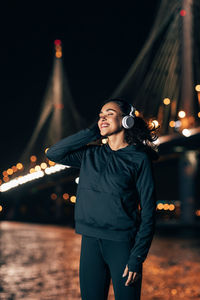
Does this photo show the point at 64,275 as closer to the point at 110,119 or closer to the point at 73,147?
the point at 73,147

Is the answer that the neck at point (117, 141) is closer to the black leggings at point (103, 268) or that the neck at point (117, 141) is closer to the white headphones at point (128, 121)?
the white headphones at point (128, 121)

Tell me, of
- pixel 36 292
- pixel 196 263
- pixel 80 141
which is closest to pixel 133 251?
pixel 80 141

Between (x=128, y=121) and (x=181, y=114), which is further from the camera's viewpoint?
(x=181, y=114)

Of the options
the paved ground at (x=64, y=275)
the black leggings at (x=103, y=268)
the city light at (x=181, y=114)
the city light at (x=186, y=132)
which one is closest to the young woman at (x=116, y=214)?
the black leggings at (x=103, y=268)

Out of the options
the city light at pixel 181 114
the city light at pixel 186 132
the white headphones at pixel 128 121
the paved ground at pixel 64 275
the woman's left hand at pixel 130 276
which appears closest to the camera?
the woman's left hand at pixel 130 276

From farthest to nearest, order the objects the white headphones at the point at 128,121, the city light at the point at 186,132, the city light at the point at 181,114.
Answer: the city light at the point at 181,114 < the city light at the point at 186,132 < the white headphones at the point at 128,121

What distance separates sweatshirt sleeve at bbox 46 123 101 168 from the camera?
9.32 feet

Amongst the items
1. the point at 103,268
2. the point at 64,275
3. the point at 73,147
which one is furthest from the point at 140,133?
the point at 64,275

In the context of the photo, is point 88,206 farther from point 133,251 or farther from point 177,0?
point 177,0

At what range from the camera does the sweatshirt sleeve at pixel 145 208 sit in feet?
8.68

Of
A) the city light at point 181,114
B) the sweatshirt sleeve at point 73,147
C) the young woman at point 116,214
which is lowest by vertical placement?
the young woman at point 116,214

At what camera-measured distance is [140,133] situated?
2.85m

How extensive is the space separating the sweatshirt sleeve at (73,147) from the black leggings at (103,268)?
438mm

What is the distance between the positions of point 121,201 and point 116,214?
0.20 ft
